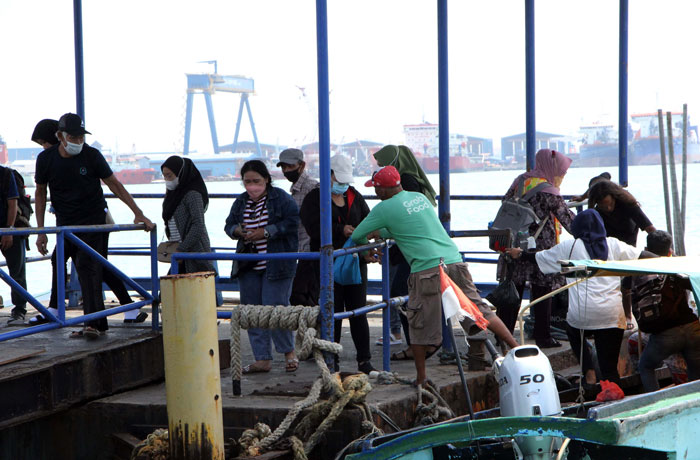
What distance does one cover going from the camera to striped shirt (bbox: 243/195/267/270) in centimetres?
633

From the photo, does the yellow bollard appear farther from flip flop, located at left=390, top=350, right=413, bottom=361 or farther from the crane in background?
the crane in background

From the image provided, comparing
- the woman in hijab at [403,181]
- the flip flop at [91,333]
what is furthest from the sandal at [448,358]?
the flip flop at [91,333]

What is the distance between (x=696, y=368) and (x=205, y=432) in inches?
119

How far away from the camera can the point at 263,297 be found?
636 centimetres

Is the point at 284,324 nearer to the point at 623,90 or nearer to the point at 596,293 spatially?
the point at 596,293

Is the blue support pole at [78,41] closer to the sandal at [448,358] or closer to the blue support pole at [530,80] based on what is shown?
the sandal at [448,358]

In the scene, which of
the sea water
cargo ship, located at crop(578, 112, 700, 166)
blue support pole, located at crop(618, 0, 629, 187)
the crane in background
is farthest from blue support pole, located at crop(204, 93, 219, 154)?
blue support pole, located at crop(618, 0, 629, 187)

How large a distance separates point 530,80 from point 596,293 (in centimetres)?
360

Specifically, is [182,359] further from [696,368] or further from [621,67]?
[621,67]

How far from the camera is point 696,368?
5590 millimetres

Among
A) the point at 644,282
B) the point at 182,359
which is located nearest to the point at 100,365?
the point at 182,359

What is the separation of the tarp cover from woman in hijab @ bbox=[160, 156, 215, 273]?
8.87 feet

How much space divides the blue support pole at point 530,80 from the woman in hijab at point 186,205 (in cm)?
345

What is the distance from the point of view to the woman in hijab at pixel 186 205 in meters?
6.52
